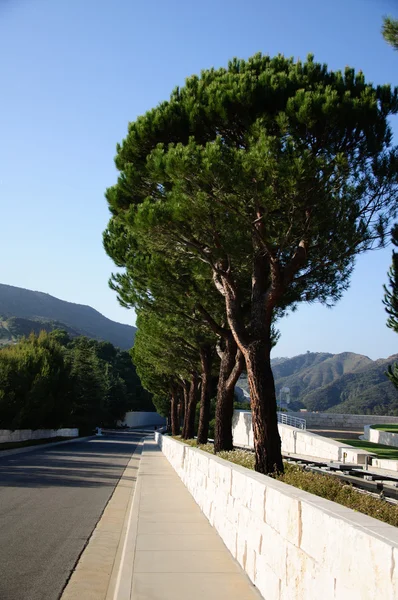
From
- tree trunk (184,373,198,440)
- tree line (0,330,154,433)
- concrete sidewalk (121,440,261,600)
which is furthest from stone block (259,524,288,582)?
tree line (0,330,154,433)

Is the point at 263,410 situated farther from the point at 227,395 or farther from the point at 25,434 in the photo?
the point at 25,434

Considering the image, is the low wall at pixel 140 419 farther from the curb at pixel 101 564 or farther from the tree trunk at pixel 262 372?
the curb at pixel 101 564

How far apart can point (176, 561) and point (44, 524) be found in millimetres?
3917

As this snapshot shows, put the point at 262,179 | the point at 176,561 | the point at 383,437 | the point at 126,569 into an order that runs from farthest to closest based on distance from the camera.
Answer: the point at 383,437 → the point at 262,179 → the point at 176,561 → the point at 126,569

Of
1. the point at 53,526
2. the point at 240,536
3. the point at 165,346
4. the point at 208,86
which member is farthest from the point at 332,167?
the point at 165,346

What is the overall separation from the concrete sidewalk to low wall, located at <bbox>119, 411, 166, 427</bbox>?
340ft

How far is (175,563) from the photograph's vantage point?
7703 millimetres

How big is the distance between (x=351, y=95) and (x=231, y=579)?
10.4 metres

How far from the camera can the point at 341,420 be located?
166ft

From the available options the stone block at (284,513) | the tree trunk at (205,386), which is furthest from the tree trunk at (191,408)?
the stone block at (284,513)

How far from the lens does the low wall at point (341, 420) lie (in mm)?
49844

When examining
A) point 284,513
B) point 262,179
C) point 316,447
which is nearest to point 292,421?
point 316,447

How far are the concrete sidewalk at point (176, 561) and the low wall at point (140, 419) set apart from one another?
103763mm

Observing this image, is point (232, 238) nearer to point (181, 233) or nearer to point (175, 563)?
point (181, 233)
